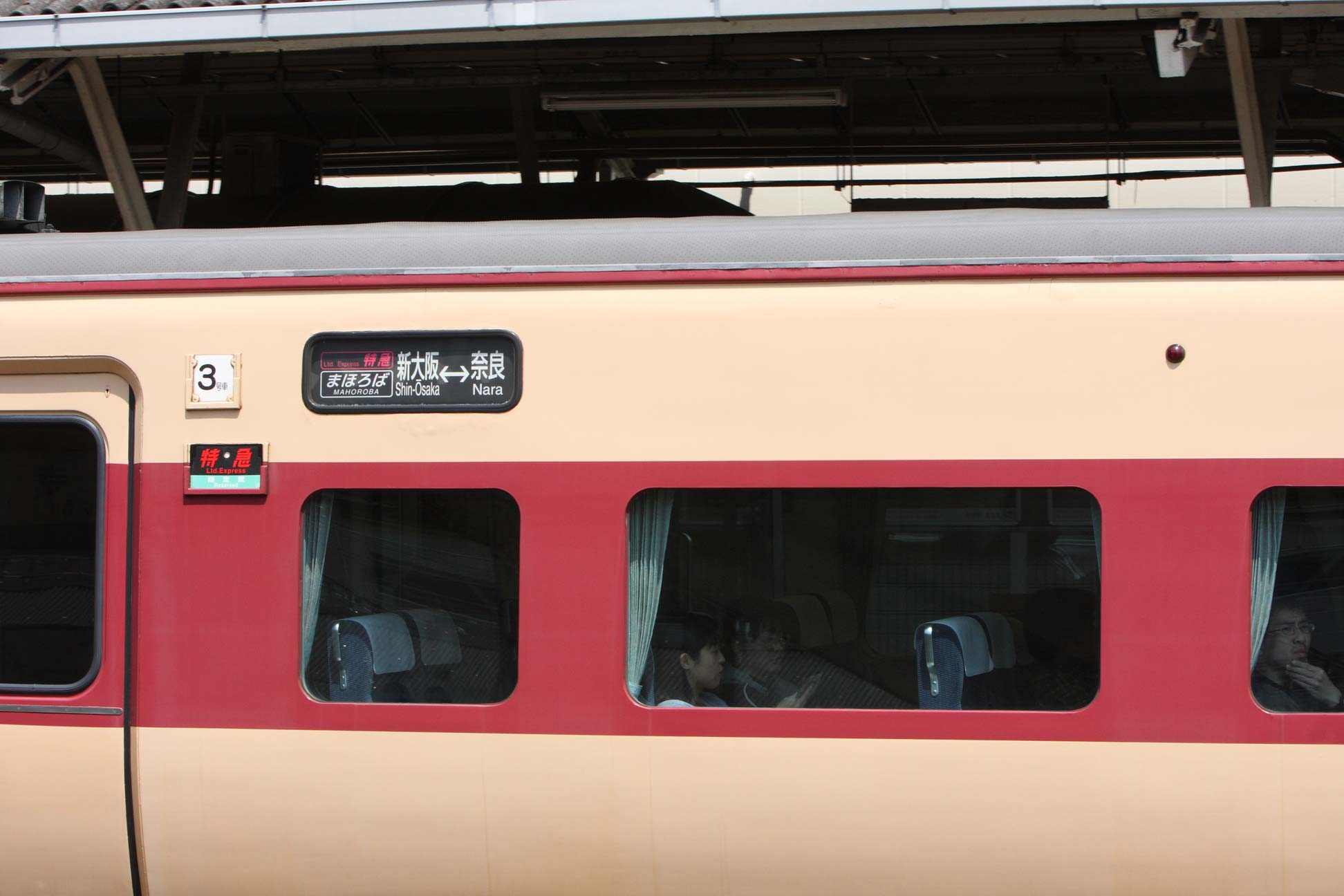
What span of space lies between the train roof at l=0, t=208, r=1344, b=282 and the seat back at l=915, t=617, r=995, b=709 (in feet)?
3.22

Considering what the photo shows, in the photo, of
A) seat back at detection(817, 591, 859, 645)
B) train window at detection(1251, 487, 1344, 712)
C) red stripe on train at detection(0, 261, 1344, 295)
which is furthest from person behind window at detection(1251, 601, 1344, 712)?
seat back at detection(817, 591, 859, 645)

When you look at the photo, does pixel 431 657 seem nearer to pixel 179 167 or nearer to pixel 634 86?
pixel 634 86

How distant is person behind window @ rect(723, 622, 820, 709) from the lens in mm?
3371

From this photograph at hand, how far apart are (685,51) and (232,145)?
332 cm

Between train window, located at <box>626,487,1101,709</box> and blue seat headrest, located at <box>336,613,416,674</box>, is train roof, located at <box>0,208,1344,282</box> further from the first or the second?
blue seat headrest, located at <box>336,613,416,674</box>

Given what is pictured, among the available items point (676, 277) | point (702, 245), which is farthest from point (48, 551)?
point (702, 245)

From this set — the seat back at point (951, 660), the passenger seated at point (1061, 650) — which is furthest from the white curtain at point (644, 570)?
the passenger seated at point (1061, 650)

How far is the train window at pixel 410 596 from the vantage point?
135 inches

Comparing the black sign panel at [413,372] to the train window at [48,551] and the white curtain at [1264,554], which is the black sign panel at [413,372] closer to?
the train window at [48,551]

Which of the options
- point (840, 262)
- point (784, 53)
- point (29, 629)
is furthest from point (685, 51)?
point (29, 629)

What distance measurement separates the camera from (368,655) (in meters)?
3.54

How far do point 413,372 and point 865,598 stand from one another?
140 centimetres

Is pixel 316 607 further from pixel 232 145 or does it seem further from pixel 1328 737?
pixel 232 145

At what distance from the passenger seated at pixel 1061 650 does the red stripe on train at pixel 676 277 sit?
857 millimetres
